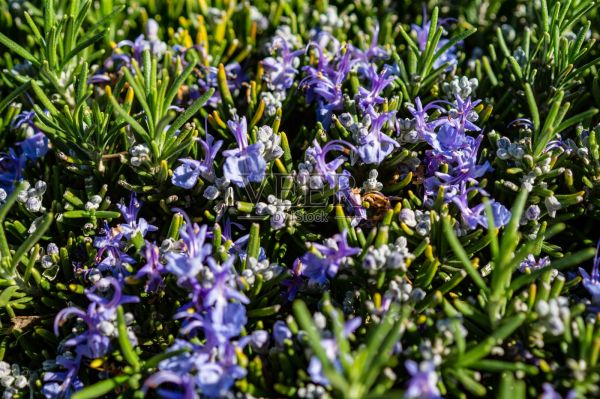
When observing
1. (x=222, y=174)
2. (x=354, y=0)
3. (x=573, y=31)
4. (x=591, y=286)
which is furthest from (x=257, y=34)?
(x=591, y=286)

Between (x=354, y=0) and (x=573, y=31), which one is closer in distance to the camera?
(x=573, y=31)

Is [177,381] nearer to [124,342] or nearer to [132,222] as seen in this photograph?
[124,342]

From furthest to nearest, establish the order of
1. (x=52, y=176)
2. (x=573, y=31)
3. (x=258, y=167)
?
(x=573, y=31) < (x=52, y=176) < (x=258, y=167)

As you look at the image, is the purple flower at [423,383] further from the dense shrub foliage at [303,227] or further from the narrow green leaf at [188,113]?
the narrow green leaf at [188,113]

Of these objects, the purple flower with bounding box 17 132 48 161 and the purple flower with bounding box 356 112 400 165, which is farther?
the purple flower with bounding box 17 132 48 161

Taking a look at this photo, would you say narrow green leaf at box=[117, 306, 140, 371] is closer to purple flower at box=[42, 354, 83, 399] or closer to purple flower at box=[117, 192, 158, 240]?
purple flower at box=[42, 354, 83, 399]

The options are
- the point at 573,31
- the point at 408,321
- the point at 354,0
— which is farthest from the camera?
the point at 354,0

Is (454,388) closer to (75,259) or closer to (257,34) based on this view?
(75,259)

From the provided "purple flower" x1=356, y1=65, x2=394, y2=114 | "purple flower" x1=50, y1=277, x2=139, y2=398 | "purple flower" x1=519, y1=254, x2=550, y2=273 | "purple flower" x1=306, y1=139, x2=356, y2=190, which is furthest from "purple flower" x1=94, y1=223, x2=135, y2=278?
"purple flower" x1=519, y1=254, x2=550, y2=273
